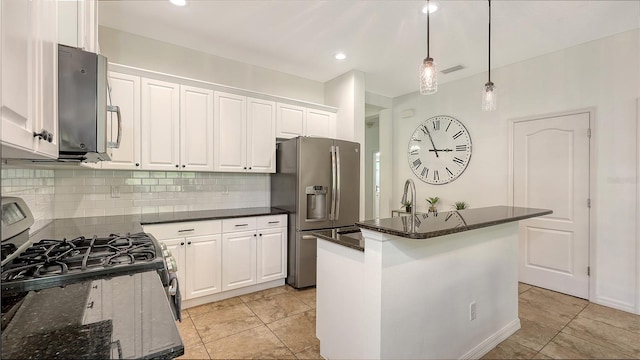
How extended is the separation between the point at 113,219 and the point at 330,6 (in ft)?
9.18

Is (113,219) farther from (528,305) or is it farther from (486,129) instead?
(486,129)

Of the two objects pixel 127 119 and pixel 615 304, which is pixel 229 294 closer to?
pixel 127 119

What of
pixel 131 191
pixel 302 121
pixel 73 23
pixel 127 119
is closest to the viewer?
pixel 73 23

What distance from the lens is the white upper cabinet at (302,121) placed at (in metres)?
3.71

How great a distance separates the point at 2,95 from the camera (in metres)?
0.68

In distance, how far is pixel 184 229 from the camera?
2.83 m

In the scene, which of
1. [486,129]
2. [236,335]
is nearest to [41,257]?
[236,335]

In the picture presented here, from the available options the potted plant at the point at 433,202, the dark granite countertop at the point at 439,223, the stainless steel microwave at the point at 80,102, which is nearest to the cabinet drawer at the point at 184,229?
the stainless steel microwave at the point at 80,102

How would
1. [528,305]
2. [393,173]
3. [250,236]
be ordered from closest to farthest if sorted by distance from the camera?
1. [528,305]
2. [250,236]
3. [393,173]

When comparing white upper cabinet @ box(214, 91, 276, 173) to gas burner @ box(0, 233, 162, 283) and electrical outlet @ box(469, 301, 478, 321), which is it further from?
electrical outlet @ box(469, 301, 478, 321)

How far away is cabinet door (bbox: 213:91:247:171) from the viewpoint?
3268 mm

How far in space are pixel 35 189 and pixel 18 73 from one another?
194 centimetres

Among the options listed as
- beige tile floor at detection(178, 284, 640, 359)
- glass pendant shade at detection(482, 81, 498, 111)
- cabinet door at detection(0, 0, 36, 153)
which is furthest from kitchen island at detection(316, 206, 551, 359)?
cabinet door at detection(0, 0, 36, 153)

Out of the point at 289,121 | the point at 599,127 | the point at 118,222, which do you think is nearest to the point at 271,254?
the point at 118,222
